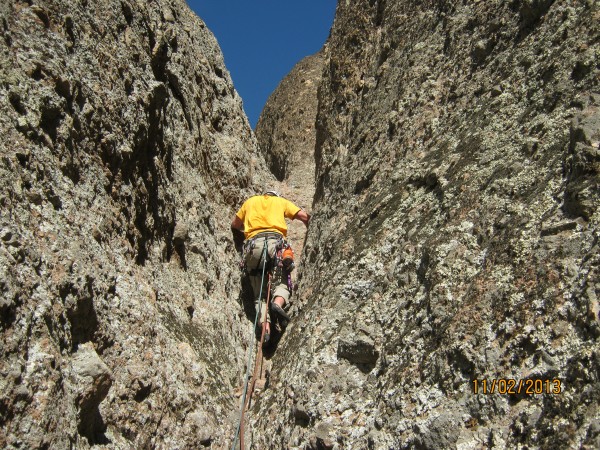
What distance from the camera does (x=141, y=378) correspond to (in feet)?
15.5

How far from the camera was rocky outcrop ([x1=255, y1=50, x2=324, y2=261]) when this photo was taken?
45.7ft

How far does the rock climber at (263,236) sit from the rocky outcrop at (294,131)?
12.8 ft

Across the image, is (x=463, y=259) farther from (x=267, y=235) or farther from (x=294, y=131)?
(x=294, y=131)

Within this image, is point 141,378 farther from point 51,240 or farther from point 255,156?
point 255,156

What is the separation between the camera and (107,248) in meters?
5.17

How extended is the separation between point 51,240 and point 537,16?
16.6 ft

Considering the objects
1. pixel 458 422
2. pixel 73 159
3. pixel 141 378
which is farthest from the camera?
pixel 73 159

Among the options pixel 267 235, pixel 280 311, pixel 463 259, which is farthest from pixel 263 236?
pixel 463 259

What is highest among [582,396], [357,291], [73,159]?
[73,159]

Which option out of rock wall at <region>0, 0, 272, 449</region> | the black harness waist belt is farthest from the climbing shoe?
the black harness waist belt

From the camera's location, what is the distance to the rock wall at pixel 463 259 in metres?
3.57

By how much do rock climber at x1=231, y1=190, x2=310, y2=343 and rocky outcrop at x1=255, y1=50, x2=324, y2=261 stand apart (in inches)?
154

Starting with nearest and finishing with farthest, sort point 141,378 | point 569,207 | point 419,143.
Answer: point 569,207 < point 141,378 < point 419,143

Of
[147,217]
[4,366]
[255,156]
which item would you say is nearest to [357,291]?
[147,217]
